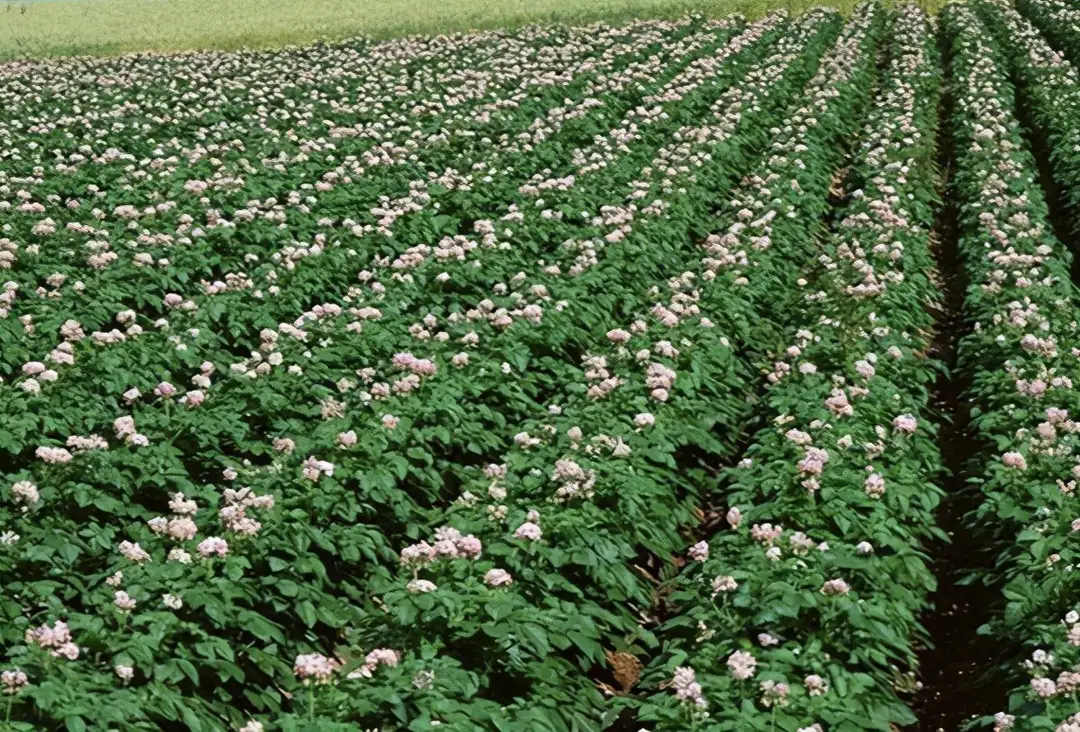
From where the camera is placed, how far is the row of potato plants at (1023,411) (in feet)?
18.9

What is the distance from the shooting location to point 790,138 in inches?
672

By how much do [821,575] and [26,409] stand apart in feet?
16.4

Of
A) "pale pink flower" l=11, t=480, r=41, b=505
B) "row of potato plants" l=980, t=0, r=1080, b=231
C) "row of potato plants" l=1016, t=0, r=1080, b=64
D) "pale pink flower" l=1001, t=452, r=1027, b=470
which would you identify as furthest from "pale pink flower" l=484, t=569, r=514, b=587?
"row of potato plants" l=1016, t=0, r=1080, b=64

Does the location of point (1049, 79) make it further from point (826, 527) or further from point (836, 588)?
point (836, 588)

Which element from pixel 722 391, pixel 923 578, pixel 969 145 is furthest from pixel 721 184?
pixel 923 578

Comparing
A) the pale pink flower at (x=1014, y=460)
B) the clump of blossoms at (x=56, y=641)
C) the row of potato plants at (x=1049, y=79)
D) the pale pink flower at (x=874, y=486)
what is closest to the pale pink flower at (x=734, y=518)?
the pale pink flower at (x=874, y=486)

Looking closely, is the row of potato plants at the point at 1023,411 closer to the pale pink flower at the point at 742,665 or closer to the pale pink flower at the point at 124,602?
the pale pink flower at the point at 742,665

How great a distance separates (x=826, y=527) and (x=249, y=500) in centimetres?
316

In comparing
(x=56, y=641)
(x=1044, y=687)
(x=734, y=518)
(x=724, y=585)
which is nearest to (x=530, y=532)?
(x=724, y=585)

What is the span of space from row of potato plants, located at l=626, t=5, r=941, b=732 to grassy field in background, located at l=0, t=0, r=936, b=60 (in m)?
24.0

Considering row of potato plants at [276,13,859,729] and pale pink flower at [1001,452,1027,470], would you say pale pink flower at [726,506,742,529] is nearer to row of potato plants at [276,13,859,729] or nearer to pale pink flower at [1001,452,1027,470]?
row of potato plants at [276,13,859,729]

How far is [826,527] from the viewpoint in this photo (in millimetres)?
6977

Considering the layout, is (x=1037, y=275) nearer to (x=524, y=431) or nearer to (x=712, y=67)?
(x=524, y=431)

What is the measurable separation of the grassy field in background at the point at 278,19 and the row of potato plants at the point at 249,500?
2622cm
